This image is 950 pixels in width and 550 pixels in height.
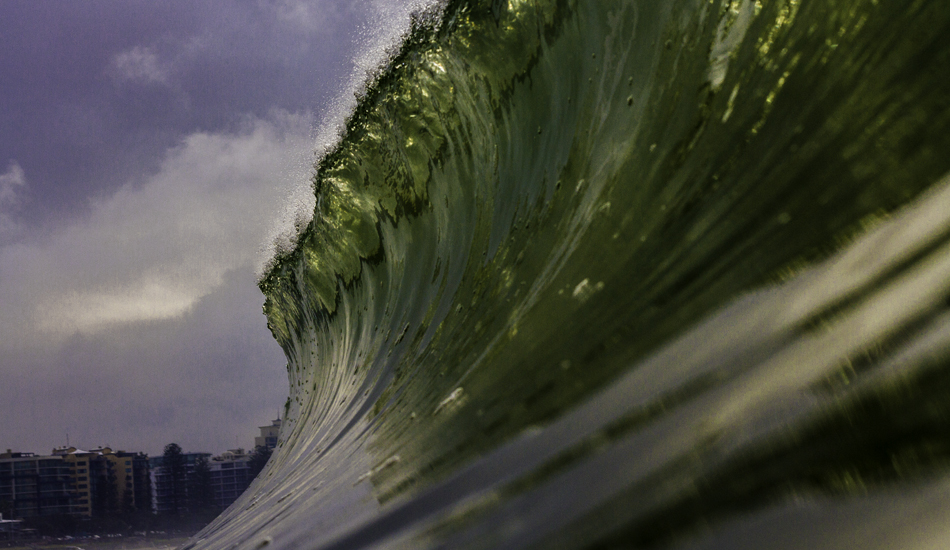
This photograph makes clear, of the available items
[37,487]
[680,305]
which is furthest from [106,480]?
[680,305]

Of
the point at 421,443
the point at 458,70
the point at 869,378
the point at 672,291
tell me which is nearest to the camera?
the point at 869,378

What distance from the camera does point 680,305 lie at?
78 cm

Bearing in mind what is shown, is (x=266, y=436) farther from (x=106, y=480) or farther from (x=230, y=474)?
(x=106, y=480)

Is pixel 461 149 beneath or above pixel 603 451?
above

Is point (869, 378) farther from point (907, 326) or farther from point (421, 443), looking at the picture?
point (421, 443)

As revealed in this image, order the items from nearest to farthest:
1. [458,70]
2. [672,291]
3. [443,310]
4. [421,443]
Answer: [672,291], [421,443], [443,310], [458,70]

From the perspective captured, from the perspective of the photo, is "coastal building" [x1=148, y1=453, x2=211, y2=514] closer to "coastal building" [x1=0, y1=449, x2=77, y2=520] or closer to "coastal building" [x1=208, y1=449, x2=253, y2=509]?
"coastal building" [x1=208, y1=449, x2=253, y2=509]

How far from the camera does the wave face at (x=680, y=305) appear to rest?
466 millimetres

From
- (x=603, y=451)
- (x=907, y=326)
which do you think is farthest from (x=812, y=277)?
(x=603, y=451)

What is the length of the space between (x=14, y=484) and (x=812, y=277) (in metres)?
57.2

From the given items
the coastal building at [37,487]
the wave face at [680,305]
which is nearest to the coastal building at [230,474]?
the coastal building at [37,487]

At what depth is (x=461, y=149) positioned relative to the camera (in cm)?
204

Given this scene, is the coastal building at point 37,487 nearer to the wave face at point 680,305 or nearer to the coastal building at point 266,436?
the coastal building at point 266,436

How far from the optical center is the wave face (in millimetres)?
466
